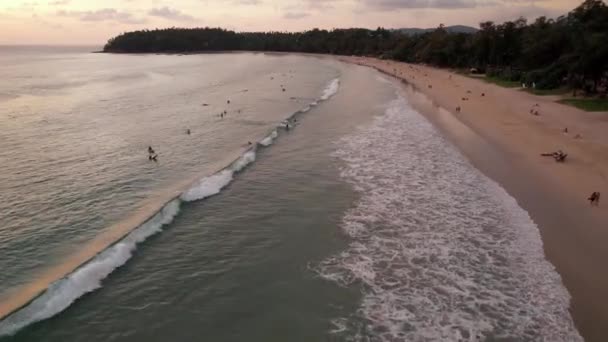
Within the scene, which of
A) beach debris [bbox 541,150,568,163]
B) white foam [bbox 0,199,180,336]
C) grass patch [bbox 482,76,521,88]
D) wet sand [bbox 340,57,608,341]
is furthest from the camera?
grass patch [bbox 482,76,521,88]

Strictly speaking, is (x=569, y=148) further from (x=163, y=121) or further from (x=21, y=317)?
(x=163, y=121)

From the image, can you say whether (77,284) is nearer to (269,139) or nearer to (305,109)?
(269,139)

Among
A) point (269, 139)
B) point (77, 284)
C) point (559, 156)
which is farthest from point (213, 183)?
point (559, 156)

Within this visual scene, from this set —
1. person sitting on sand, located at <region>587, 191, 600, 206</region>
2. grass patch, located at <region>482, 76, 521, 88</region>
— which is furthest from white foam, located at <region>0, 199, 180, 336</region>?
grass patch, located at <region>482, 76, 521, 88</region>

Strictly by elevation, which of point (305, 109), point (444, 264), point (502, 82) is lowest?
point (444, 264)

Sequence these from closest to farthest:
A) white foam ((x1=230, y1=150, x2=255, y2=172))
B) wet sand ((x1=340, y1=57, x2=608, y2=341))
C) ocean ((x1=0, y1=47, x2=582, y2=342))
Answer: ocean ((x1=0, y1=47, x2=582, y2=342)) → wet sand ((x1=340, y1=57, x2=608, y2=341)) → white foam ((x1=230, y1=150, x2=255, y2=172))

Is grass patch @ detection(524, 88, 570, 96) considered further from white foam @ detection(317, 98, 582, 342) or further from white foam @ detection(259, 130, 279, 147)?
white foam @ detection(317, 98, 582, 342)
